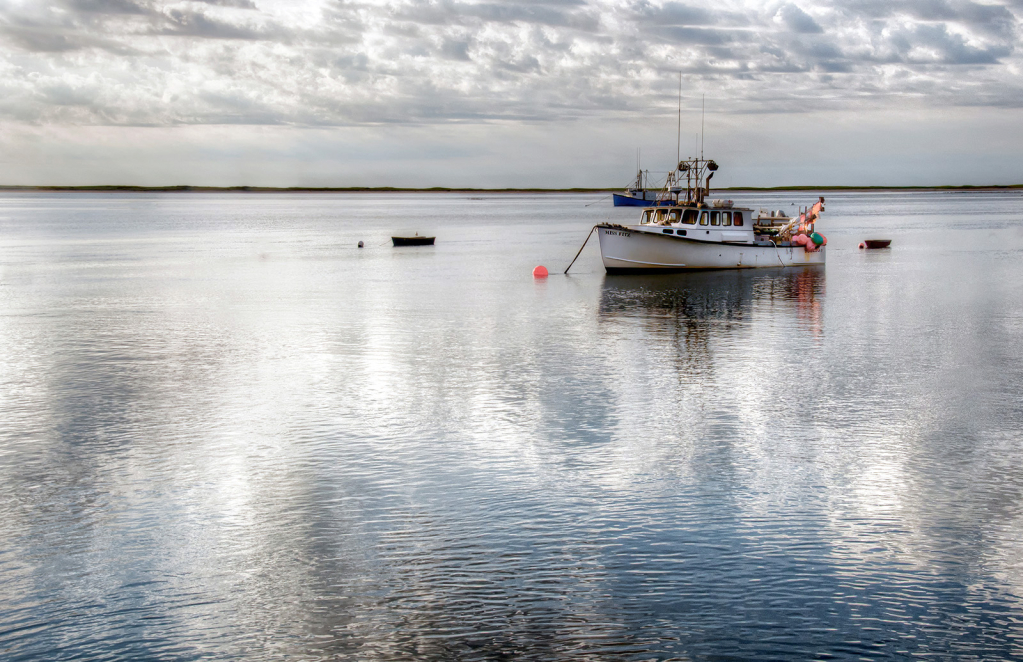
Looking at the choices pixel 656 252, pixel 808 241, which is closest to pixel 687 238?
pixel 656 252

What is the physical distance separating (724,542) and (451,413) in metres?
6.00

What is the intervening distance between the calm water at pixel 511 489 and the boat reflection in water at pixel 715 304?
0.32 m

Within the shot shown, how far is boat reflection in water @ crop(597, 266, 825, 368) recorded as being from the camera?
22641mm

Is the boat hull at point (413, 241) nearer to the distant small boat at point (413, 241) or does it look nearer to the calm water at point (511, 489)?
the distant small boat at point (413, 241)

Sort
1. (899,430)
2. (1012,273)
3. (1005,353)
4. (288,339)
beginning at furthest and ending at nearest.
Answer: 1. (1012,273)
2. (288,339)
3. (1005,353)
4. (899,430)

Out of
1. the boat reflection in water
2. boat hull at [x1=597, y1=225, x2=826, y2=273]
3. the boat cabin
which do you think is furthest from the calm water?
the boat cabin

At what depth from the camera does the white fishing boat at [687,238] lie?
3894cm

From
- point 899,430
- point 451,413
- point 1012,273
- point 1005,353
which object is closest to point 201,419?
point 451,413

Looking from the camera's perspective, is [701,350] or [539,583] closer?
[539,583]

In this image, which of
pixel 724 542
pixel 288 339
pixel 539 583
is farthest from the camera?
pixel 288 339

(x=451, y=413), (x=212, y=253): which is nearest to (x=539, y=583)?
(x=451, y=413)

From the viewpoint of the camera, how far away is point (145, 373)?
17484 millimetres

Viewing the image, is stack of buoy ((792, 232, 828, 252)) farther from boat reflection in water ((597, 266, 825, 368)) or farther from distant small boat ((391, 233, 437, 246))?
distant small boat ((391, 233, 437, 246))

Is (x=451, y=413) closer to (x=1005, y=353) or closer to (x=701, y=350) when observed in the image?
(x=701, y=350)
